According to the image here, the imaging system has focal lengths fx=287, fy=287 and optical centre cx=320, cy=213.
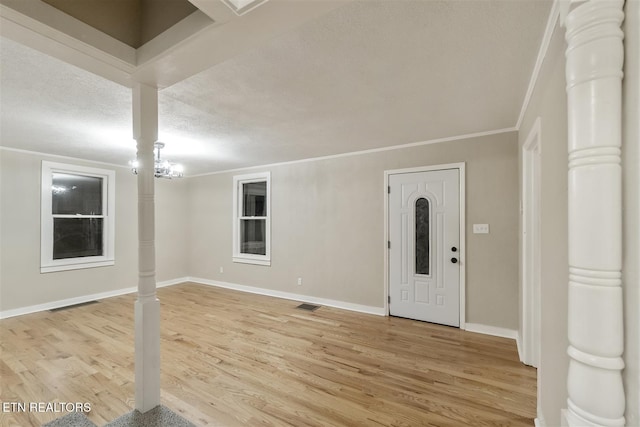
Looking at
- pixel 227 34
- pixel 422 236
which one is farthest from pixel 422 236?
pixel 227 34

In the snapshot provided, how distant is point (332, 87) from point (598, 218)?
1967mm

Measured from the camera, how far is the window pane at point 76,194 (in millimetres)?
4836

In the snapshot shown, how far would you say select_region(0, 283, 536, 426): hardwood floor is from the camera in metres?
2.14

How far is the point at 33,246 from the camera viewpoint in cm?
450

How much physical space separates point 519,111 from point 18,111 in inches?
193

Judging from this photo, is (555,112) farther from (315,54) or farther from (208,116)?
(208,116)

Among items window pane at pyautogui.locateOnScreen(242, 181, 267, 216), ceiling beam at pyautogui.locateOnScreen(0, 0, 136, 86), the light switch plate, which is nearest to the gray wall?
the light switch plate

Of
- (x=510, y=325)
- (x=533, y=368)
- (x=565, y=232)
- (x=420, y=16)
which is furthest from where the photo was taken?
(x=510, y=325)

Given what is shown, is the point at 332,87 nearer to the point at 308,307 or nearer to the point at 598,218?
the point at 598,218

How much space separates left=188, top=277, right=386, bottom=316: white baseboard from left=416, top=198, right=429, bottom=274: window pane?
2.93 feet

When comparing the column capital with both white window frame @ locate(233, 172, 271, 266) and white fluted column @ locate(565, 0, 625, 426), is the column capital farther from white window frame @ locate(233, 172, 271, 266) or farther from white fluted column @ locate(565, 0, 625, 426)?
white window frame @ locate(233, 172, 271, 266)

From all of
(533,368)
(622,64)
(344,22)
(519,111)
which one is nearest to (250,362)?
(533,368)

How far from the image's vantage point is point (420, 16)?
150 cm

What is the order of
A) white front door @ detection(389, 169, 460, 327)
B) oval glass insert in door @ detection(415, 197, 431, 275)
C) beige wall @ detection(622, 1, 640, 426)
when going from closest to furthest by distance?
beige wall @ detection(622, 1, 640, 426) → white front door @ detection(389, 169, 460, 327) → oval glass insert in door @ detection(415, 197, 431, 275)
